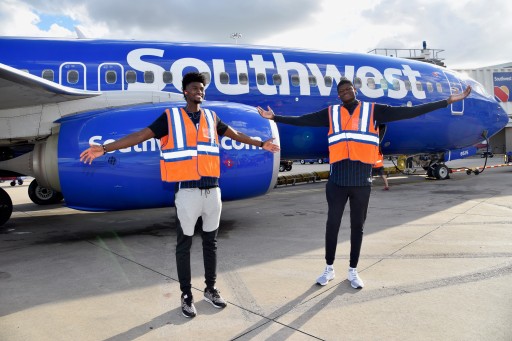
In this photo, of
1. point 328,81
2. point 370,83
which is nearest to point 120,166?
point 328,81

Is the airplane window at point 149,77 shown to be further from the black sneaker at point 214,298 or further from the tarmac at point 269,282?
the black sneaker at point 214,298

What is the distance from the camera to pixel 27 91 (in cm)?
533

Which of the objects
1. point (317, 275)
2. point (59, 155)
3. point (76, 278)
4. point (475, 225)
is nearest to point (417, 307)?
point (317, 275)

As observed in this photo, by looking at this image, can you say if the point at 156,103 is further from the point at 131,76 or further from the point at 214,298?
the point at 214,298

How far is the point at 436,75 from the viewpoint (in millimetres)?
10734

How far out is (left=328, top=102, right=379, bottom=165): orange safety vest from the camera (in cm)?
367

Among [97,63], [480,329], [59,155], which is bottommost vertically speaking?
[480,329]

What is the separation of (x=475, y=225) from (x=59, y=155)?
6.44 meters

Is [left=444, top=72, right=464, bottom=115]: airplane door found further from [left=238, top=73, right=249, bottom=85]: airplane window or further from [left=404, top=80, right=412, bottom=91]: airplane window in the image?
[left=238, top=73, right=249, bottom=85]: airplane window

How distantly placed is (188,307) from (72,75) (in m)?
5.77

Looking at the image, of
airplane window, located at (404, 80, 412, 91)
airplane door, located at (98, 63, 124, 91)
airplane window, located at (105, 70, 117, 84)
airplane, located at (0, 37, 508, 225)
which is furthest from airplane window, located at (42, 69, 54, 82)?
airplane window, located at (404, 80, 412, 91)

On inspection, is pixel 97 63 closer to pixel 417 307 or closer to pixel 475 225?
pixel 417 307

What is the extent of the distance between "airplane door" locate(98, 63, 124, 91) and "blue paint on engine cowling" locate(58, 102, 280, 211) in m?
1.63

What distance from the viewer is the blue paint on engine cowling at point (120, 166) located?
17.5ft
